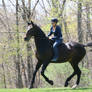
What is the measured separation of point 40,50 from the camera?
937 cm

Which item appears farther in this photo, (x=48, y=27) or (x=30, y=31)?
(x=48, y=27)

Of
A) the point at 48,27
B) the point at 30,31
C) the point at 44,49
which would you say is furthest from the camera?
the point at 48,27

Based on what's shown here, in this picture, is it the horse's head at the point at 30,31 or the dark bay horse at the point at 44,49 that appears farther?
the dark bay horse at the point at 44,49

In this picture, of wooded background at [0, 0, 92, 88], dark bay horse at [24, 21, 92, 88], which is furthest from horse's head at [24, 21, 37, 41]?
wooded background at [0, 0, 92, 88]

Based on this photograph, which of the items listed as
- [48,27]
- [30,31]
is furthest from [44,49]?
[48,27]

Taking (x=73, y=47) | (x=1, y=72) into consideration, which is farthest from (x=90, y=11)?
(x=1, y=72)

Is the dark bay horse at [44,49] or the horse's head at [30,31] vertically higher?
the horse's head at [30,31]

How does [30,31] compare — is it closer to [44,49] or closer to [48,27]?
[44,49]

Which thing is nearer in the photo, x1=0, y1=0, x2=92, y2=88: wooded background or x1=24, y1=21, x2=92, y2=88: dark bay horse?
x1=24, y1=21, x2=92, y2=88: dark bay horse

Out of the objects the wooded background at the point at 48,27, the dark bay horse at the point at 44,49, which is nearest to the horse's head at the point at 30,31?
the dark bay horse at the point at 44,49

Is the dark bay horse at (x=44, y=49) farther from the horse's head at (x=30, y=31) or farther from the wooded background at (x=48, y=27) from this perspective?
the wooded background at (x=48, y=27)

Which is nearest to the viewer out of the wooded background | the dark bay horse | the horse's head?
the horse's head

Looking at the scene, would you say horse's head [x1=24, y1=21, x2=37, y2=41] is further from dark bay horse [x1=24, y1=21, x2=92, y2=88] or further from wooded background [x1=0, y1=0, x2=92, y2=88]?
wooded background [x1=0, y1=0, x2=92, y2=88]

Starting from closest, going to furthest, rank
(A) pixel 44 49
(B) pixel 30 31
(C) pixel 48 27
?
(B) pixel 30 31 < (A) pixel 44 49 < (C) pixel 48 27
